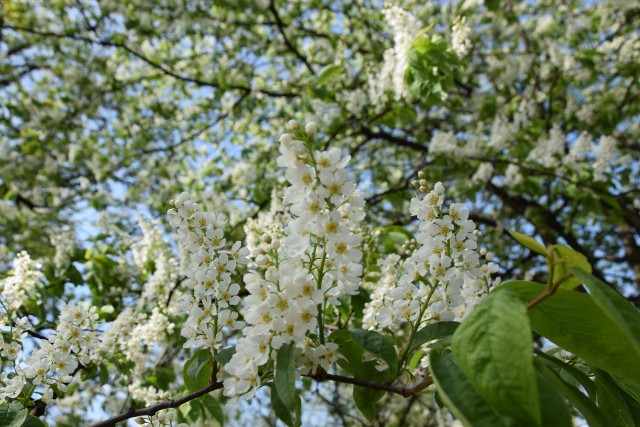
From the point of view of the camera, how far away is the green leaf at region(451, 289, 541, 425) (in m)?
0.80

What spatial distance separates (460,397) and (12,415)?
124cm

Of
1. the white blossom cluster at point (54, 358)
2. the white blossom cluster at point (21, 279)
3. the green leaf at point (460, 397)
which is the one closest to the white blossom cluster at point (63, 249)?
the white blossom cluster at point (21, 279)

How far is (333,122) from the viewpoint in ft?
16.7

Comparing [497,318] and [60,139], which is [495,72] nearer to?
[60,139]

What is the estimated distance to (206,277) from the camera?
1466 mm

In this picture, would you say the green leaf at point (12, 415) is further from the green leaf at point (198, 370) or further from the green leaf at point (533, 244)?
the green leaf at point (533, 244)

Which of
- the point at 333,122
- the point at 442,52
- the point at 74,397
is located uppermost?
the point at 333,122

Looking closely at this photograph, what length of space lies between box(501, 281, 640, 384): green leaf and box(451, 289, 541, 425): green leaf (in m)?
0.16

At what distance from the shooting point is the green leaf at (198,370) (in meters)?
1.46

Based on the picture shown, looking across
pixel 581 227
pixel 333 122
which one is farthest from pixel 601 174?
pixel 581 227

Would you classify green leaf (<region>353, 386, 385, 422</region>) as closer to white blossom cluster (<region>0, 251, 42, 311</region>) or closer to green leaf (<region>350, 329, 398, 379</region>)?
green leaf (<region>350, 329, 398, 379</region>)

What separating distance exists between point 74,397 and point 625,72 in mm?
7828

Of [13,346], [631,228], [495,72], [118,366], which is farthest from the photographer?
[495,72]

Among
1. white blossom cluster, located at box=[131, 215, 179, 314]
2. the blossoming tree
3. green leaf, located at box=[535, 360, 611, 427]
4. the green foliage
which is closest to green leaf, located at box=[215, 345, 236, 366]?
the blossoming tree
